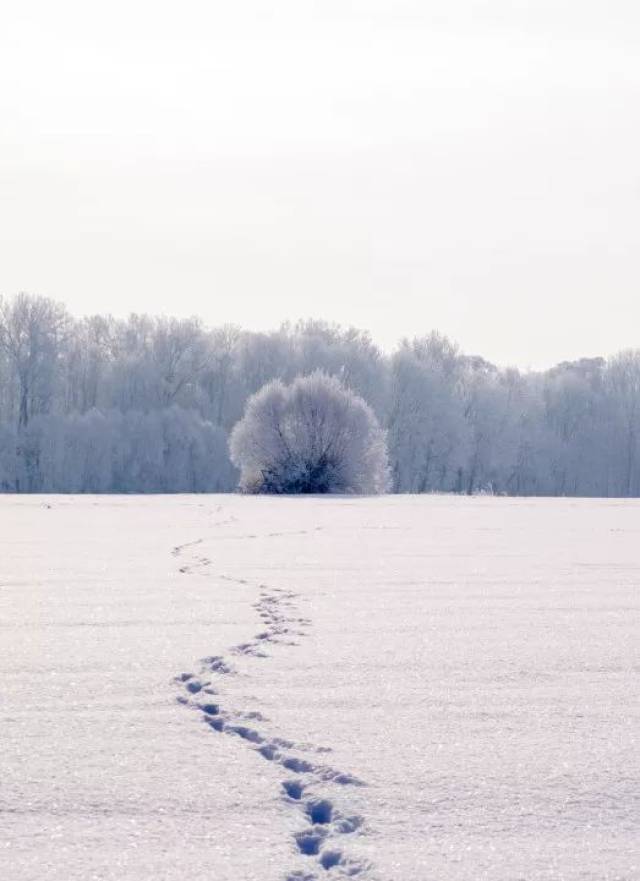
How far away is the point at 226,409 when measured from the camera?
154ft

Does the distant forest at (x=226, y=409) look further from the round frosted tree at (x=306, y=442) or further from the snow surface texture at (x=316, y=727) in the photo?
the snow surface texture at (x=316, y=727)

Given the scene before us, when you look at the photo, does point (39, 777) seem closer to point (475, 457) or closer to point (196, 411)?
point (196, 411)

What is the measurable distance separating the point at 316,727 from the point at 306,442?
2108 centimetres

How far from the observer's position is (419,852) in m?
2.10

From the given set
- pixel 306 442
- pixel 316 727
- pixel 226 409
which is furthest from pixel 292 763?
pixel 226 409

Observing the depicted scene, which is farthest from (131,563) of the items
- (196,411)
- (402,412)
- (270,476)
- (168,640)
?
(402,412)

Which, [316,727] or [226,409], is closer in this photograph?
[316,727]

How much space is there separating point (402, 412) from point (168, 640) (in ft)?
140

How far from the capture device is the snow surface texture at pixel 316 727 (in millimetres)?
2109

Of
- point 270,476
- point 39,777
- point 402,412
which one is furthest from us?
point 402,412

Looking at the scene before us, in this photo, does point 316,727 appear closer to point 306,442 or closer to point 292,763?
point 292,763

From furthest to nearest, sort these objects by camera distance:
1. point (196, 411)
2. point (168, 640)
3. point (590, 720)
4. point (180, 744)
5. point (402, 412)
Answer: point (402, 412) → point (196, 411) → point (168, 640) → point (590, 720) → point (180, 744)

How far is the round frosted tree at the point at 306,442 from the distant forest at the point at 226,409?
1533 centimetres

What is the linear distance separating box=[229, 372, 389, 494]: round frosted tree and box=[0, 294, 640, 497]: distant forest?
1533cm
